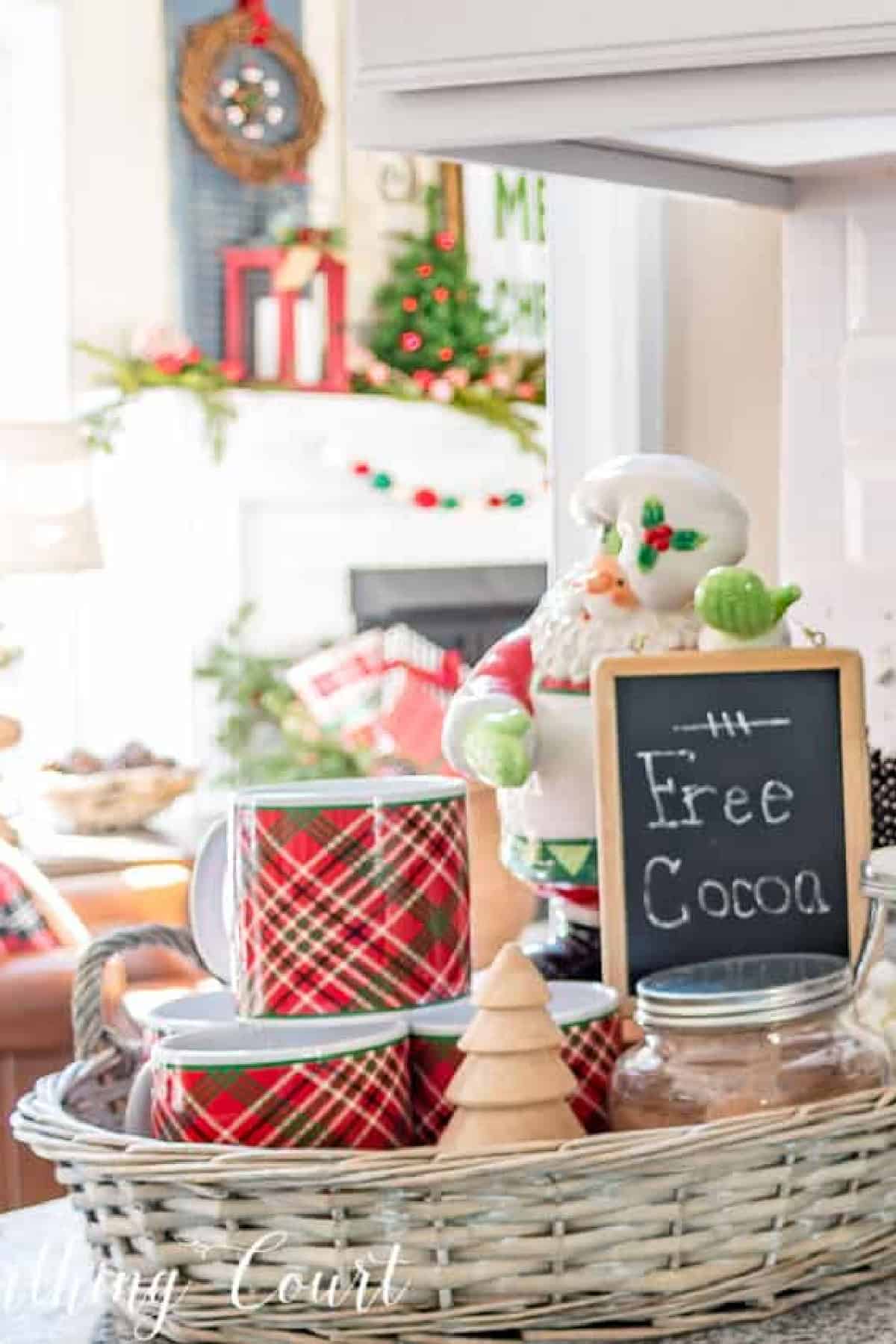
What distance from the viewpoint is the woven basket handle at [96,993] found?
1098 millimetres

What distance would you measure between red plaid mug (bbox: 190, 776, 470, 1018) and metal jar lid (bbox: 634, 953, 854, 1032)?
0.10m

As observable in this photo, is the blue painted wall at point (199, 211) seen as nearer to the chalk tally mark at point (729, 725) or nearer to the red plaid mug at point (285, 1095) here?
the chalk tally mark at point (729, 725)

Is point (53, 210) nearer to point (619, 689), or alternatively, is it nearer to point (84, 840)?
point (84, 840)

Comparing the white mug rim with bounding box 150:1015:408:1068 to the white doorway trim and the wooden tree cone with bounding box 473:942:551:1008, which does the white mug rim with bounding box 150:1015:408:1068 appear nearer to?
the wooden tree cone with bounding box 473:942:551:1008

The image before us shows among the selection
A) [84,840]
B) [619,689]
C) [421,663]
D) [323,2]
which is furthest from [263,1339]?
[323,2]

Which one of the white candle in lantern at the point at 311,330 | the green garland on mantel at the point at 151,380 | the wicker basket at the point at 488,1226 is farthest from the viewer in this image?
the white candle in lantern at the point at 311,330

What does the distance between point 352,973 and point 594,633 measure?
0.28 metres

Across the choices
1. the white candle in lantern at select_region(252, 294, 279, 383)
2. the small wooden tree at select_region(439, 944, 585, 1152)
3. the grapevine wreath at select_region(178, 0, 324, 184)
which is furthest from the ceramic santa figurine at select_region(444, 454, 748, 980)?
the grapevine wreath at select_region(178, 0, 324, 184)

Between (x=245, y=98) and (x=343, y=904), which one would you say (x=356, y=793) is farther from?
(x=245, y=98)

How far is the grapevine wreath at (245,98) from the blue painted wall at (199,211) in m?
0.03

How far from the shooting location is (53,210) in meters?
5.96

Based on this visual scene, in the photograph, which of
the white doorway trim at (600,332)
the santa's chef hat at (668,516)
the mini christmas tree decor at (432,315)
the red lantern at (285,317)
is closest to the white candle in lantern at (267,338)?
the red lantern at (285,317)

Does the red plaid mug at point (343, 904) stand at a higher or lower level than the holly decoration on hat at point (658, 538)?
lower

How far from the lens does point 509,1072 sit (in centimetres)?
93
